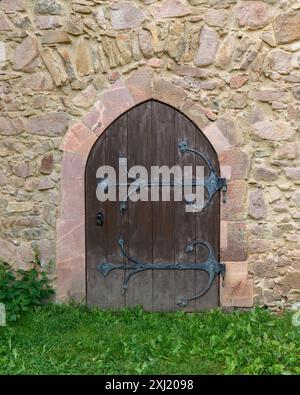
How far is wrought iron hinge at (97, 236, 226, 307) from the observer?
4.34 m

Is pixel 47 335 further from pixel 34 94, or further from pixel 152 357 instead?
pixel 34 94

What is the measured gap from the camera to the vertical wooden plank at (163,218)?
4.29 m

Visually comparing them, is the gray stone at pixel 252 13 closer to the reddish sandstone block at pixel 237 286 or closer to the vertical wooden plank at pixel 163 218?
the vertical wooden plank at pixel 163 218

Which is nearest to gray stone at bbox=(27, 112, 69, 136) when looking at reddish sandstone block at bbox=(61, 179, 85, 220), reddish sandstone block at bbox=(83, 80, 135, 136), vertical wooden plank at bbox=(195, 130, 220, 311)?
reddish sandstone block at bbox=(83, 80, 135, 136)

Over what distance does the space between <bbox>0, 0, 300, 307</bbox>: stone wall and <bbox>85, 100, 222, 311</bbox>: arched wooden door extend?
0.18 m

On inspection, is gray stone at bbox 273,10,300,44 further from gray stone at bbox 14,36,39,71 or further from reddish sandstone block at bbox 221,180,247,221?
gray stone at bbox 14,36,39,71

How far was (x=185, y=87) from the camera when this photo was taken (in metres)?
4.22

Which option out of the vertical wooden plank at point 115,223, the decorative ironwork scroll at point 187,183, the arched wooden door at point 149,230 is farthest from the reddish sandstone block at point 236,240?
the vertical wooden plank at point 115,223

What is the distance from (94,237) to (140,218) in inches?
17.1

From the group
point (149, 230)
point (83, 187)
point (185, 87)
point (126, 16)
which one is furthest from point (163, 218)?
point (126, 16)

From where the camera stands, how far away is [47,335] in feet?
→ 12.4

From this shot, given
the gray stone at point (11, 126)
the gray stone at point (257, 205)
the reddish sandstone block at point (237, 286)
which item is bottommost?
the reddish sandstone block at point (237, 286)

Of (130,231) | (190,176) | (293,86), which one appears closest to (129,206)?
(130,231)

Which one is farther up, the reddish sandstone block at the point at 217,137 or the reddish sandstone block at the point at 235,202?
the reddish sandstone block at the point at 217,137
